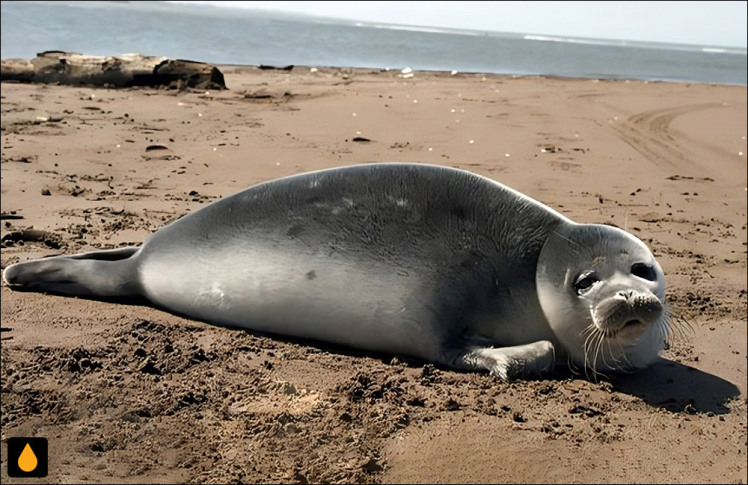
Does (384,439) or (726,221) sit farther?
(726,221)

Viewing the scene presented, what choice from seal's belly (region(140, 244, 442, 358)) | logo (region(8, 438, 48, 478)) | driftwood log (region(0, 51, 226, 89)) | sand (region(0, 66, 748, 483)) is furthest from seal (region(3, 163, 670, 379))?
driftwood log (region(0, 51, 226, 89))

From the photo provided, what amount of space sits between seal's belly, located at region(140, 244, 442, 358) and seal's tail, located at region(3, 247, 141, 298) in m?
0.26

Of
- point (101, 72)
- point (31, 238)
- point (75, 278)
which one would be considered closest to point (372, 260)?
point (75, 278)

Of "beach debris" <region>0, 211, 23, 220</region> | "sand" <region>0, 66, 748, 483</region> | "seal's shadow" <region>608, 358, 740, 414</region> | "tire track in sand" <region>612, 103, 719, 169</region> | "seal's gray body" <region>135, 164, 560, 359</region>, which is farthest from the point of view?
"tire track in sand" <region>612, 103, 719, 169</region>

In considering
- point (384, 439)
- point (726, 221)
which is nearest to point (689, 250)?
point (726, 221)

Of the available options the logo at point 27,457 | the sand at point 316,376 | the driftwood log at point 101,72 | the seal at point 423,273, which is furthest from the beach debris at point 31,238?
the driftwood log at point 101,72

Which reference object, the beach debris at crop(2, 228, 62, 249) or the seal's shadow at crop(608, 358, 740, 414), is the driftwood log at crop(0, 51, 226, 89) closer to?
the beach debris at crop(2, 228, 62, 249)

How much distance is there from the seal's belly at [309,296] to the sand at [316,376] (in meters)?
0.10

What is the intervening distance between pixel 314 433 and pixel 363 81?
47.6ft

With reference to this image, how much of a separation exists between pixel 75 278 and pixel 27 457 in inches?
75.3

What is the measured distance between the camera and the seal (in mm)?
3762

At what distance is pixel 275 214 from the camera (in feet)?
14.0

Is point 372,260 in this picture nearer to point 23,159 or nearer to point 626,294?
point 626,294

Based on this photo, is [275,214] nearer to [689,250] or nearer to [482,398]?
[482,398]
